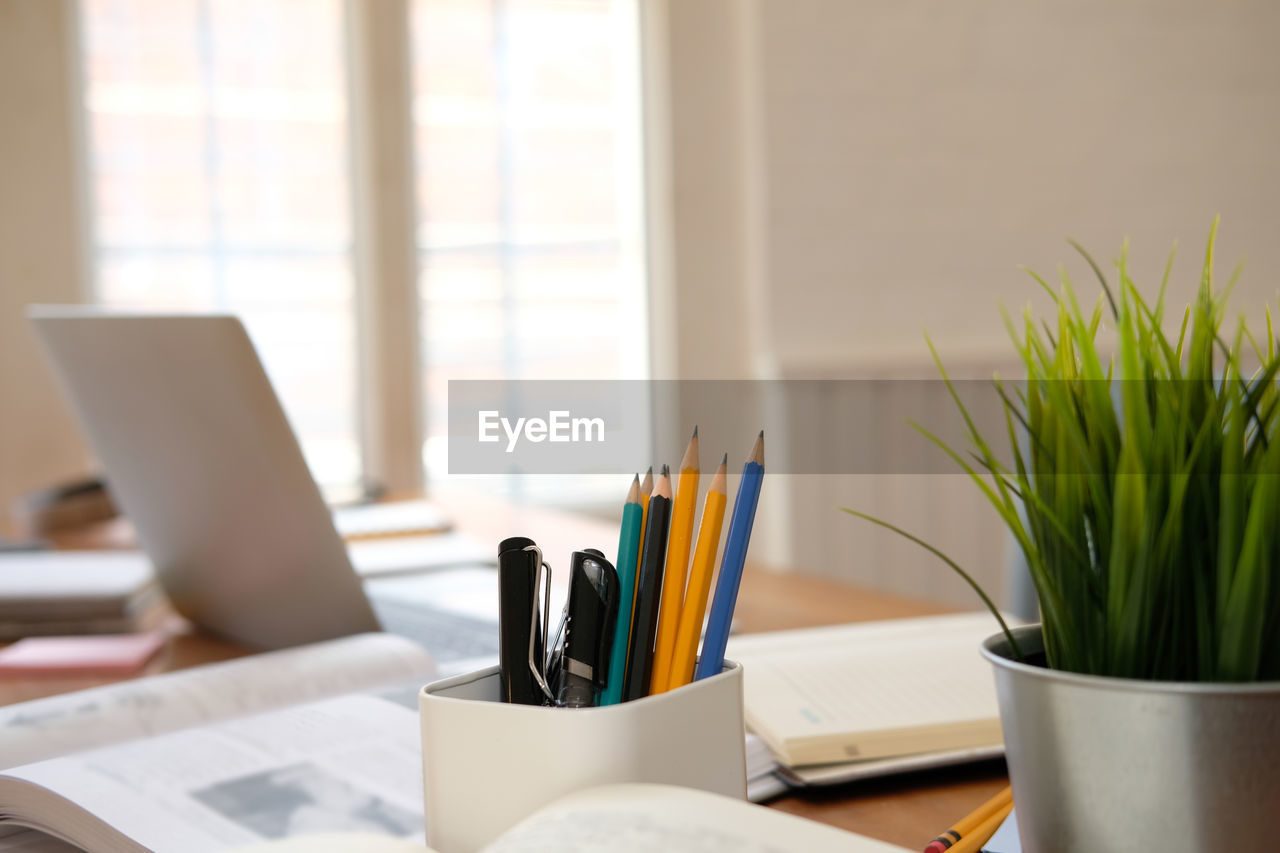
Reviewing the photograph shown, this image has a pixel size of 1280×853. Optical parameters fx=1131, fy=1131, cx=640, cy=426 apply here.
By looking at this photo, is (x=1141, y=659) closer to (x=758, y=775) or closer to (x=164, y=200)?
(x=758, y=775)

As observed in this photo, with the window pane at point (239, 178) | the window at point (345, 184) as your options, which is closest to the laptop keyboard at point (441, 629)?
the window at point (345, 184)

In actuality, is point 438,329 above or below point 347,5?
below

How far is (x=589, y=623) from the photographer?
1.28ft

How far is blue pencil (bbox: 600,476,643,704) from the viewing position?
0.40m

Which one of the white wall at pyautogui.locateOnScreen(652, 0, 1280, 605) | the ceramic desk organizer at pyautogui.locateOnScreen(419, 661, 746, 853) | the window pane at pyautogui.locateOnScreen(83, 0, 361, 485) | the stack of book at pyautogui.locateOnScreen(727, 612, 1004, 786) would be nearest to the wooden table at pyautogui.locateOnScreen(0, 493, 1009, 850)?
the stack of book at pyautogui.locateOnScreen(727, 612, 1004, 786)

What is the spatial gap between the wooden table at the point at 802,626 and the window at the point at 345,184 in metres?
0.93

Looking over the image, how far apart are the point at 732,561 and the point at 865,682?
0.91 ft

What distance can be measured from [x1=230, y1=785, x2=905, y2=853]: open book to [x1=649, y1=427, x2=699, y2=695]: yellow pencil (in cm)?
6

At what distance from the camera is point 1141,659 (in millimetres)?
349

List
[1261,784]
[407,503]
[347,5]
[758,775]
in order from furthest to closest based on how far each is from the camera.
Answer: [347,5] < [407,503] < [758,775] < [1261,784]

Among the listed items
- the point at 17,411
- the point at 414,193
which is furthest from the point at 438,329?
the point at 17,411

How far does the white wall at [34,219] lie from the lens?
2.37 meters

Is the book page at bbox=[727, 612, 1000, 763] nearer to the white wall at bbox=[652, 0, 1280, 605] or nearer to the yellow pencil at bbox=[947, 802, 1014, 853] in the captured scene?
the yellow pencil at bbox=[947, 802, 1014, 853]

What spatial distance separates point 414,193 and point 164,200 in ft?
1.84
